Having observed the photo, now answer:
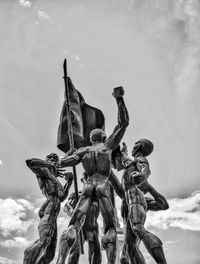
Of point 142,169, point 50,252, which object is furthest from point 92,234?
point 142,169

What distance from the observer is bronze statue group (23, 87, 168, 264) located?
1138cm

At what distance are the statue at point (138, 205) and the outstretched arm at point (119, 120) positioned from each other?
0.93m

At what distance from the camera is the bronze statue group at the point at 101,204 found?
11375mm

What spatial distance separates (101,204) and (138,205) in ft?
3.45

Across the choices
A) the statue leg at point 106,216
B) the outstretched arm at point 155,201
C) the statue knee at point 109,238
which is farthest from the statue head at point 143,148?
the statue knee at point 109,238

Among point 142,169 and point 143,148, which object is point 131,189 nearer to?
point 142,169

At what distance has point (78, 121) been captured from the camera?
15.5 meters

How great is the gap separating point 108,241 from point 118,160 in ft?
9.90

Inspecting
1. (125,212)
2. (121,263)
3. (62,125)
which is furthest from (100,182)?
(62,125)

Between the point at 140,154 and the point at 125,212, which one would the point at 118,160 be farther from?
the point at 125,212

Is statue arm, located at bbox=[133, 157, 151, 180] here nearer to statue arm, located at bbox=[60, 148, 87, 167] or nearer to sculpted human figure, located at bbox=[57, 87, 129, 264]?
sculpted human figure, located at bbox=[57, 87, 129, 264]

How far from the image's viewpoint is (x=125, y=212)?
1280 cm

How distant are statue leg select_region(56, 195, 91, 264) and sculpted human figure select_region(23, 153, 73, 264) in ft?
4.93

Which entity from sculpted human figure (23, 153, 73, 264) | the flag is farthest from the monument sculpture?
the flag
